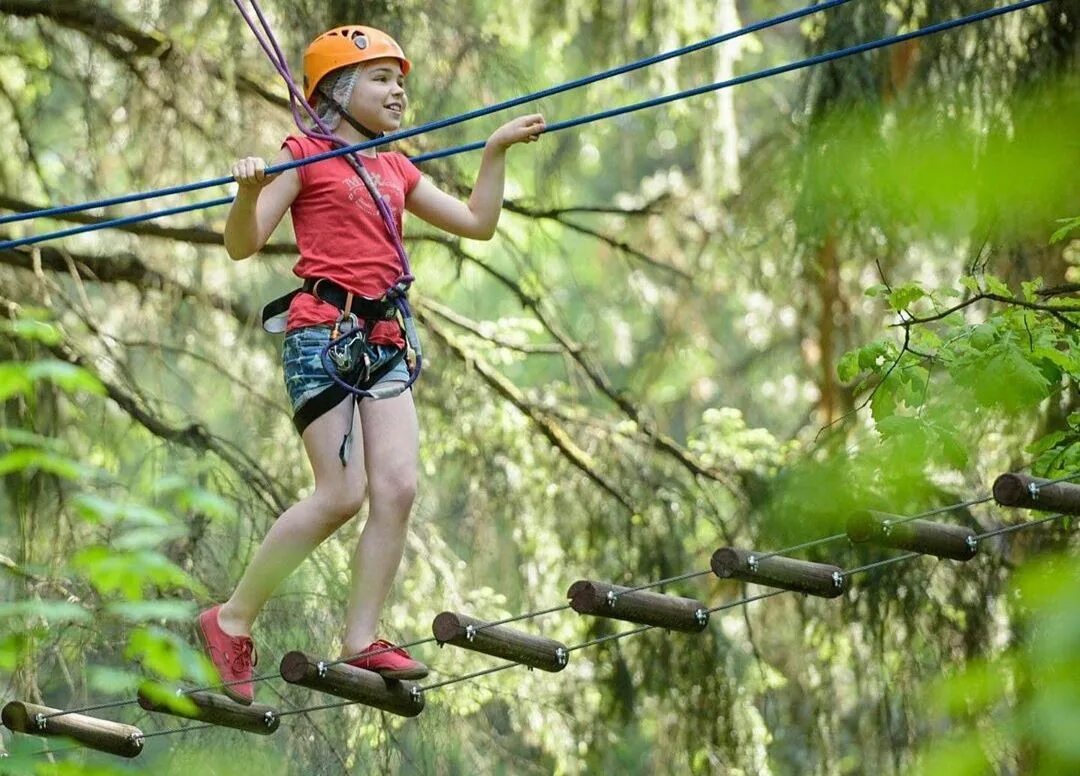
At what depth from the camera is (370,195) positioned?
3566mm

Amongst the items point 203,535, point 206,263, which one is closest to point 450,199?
point 203,535

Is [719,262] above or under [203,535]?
above

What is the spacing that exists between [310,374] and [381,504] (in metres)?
0.27

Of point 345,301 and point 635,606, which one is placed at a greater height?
point 345,301

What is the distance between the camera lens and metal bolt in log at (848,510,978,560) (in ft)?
12.2

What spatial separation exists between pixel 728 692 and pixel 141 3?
2.86 meters

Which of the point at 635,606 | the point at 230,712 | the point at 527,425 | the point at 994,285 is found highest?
the point at 527,425

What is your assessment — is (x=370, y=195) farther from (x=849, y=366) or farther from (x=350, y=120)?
(x=849, y=366)

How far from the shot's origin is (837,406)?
328 inches

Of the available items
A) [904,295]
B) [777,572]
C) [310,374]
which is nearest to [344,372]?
[310,374]

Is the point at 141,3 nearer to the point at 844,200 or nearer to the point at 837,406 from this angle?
the point at 844,200

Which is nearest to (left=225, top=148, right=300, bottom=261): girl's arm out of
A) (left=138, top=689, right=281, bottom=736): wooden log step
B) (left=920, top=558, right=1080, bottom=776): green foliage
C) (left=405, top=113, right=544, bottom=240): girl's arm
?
(left=405, top=113, right=544, bottom=240): girl's arm

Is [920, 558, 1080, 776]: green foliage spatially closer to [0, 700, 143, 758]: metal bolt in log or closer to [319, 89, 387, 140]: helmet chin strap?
[319, 89, 387, 140]: helmet chin strap

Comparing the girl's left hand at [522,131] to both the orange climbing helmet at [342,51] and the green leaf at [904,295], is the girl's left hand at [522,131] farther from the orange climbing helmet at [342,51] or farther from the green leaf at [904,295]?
the green leaf at [904,295]
